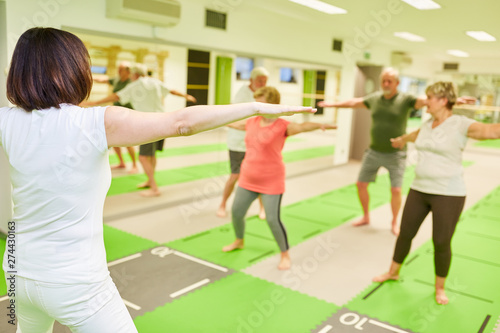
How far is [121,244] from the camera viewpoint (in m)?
4.01

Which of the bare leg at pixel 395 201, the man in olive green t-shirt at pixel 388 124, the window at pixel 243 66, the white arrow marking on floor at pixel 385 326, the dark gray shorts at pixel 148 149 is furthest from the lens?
the window at pixel 243 66

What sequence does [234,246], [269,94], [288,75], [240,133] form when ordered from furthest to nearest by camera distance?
[288,75], [240,133], [234,246], [269,94]

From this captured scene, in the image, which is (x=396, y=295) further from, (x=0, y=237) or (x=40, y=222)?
(x=0, y=237)

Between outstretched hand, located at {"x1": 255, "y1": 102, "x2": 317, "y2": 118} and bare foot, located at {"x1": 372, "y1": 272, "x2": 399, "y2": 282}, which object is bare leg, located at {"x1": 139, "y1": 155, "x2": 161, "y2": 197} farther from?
outstretched hand, located at {"x1": 255, "y1": 102, "x2": 317, "y2": 118}

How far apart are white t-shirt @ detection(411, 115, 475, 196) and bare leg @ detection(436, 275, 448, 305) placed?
70 cm

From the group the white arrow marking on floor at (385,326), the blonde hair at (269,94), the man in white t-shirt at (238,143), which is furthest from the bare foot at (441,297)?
the man in white t-shirt at (238,143)

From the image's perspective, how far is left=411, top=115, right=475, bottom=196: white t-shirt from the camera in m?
2.93

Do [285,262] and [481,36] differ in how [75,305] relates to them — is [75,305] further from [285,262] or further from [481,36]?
[481,36]

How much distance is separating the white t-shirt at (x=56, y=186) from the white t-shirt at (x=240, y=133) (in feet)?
11.8

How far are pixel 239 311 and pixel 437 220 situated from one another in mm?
1523

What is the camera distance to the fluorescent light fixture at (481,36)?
23.7 feet

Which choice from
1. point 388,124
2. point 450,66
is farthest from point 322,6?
point 450,66

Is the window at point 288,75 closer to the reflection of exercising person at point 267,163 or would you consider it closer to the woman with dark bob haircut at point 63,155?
the reflection of exercising person at point 267,163

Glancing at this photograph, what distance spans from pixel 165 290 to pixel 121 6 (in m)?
2.87
